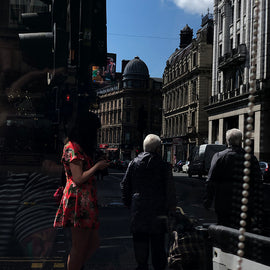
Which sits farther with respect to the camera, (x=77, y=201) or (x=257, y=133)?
(x=257, y=133)

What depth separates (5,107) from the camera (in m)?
9.23

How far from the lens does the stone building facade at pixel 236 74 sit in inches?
1367

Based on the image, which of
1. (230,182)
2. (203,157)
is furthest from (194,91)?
(230,182)

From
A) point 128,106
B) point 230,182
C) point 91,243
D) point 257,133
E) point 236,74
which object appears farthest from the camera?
point 128,106

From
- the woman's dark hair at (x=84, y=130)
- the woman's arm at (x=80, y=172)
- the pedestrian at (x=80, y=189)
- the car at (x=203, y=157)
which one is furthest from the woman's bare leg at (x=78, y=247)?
the car at (x=203, y=157)

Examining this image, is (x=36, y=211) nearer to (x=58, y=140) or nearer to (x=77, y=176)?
(x=58, y=140)

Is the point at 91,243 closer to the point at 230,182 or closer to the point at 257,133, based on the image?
the point at 230,182

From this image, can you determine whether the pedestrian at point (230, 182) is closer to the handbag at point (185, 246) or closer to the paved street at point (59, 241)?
the handbag at point (185, 246)

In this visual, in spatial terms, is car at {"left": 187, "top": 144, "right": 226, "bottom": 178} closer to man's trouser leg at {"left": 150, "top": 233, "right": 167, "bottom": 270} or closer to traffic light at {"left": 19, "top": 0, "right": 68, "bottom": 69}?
man's trouser leg at {"left": 150, "top": 233, "right": 167, "bottom": 270}

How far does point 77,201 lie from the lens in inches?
141

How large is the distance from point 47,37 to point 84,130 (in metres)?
0.86

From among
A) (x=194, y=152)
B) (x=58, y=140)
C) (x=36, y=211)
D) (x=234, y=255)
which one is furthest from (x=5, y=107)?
(x=194, y=152)

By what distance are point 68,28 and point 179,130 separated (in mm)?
59748

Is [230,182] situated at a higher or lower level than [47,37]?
lower
